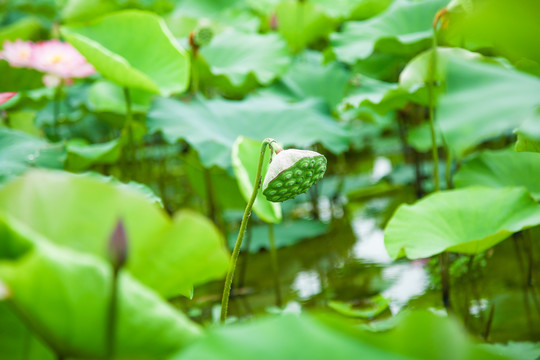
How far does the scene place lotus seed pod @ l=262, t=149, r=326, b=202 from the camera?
57 cm

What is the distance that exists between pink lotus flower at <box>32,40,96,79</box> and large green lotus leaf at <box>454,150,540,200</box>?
32.7 inches

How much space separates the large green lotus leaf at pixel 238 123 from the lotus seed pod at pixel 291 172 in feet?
2.20

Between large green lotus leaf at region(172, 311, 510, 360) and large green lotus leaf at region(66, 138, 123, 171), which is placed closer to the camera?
large green lotus leaf at region(172, 311, 510, 360)

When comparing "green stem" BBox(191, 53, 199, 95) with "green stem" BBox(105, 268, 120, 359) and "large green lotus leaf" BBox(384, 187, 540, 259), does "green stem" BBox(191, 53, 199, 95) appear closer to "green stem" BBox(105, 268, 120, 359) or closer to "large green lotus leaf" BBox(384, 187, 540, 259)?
"large green lotus leaf" BBox(384, 187, 540, 259)

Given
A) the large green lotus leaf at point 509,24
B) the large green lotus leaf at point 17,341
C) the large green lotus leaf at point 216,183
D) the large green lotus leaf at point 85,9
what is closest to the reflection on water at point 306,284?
the large green lotus leaf at point 216,183

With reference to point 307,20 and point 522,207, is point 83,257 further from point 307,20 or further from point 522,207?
point 307,20

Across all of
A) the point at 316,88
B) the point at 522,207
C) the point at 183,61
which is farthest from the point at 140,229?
the point at 316,88

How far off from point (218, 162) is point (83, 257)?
91 cm

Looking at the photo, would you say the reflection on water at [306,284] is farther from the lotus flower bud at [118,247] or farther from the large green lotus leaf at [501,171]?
the lotus flower bud at [118,247]

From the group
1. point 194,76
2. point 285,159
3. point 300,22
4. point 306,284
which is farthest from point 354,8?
point 285,159

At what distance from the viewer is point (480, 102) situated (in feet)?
1.08

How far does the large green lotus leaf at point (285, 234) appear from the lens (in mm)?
1554

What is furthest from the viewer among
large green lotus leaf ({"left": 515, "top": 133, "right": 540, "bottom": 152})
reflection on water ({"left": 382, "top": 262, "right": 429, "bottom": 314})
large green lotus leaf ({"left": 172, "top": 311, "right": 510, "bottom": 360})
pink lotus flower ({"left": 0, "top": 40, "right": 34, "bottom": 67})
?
pink lotus flower ({"left": 0, "top": 40, "right": 34, "bottom": 67})

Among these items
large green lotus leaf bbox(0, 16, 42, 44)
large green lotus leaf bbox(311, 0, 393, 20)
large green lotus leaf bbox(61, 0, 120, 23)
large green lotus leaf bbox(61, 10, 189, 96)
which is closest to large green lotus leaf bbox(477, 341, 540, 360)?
large green lotus leaf bbox(61, 10, 189, 96)
